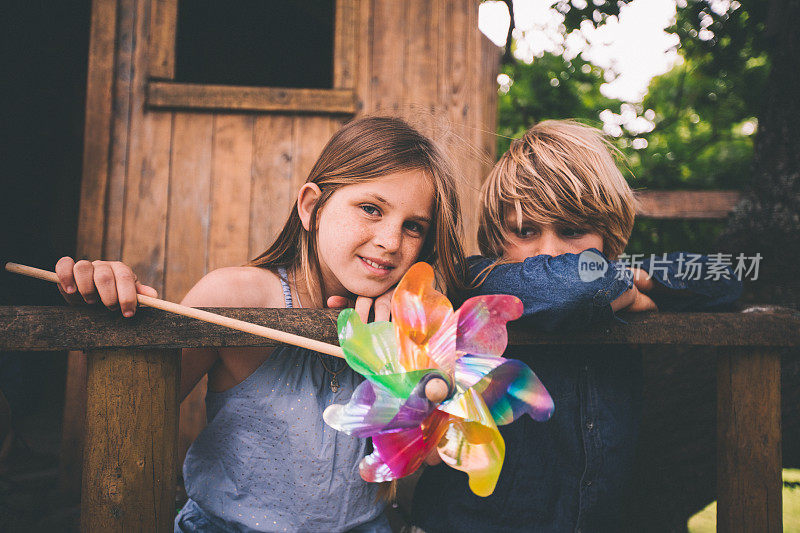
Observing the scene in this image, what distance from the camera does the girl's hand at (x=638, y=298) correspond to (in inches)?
46.3

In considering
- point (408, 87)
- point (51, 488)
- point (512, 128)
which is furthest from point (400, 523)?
point (512, 128)

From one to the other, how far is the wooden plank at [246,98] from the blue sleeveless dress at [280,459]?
136 cm

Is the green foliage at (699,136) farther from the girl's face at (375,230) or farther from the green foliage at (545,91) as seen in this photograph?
the girl's face at (375,230)

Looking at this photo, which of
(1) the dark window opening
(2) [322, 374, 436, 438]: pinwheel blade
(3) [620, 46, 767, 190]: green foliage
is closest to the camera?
(2) [322, 374, 436, 438]: pinwheel blade

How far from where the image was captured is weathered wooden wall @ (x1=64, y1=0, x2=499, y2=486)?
215 cm

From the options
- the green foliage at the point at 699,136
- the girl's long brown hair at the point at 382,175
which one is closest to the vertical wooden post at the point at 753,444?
the girl's long brown hair at the point at 382,175

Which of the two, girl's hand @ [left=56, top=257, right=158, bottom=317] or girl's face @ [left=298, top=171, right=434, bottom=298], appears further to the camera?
girl's face @ [left=298, top=171, right=434, bottom=298]

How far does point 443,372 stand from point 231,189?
5.73 feet

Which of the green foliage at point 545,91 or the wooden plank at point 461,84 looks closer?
the wooden plank at point 461,84

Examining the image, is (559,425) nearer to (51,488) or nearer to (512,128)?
(51,488)

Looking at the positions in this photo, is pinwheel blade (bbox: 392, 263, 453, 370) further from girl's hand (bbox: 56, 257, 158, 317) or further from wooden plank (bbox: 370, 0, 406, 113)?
wooden plank (bbox: 370, 0, 406, 113)

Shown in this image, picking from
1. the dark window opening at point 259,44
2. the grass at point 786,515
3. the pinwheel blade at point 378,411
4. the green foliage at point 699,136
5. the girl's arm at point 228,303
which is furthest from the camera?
the green foliage at point 699,136

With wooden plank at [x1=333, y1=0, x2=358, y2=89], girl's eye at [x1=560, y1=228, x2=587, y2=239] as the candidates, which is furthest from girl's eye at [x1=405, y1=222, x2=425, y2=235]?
wooden plank at [x1=333, y1=0, x2=358, y2=89]

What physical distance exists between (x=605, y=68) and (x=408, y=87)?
3.79 meters
